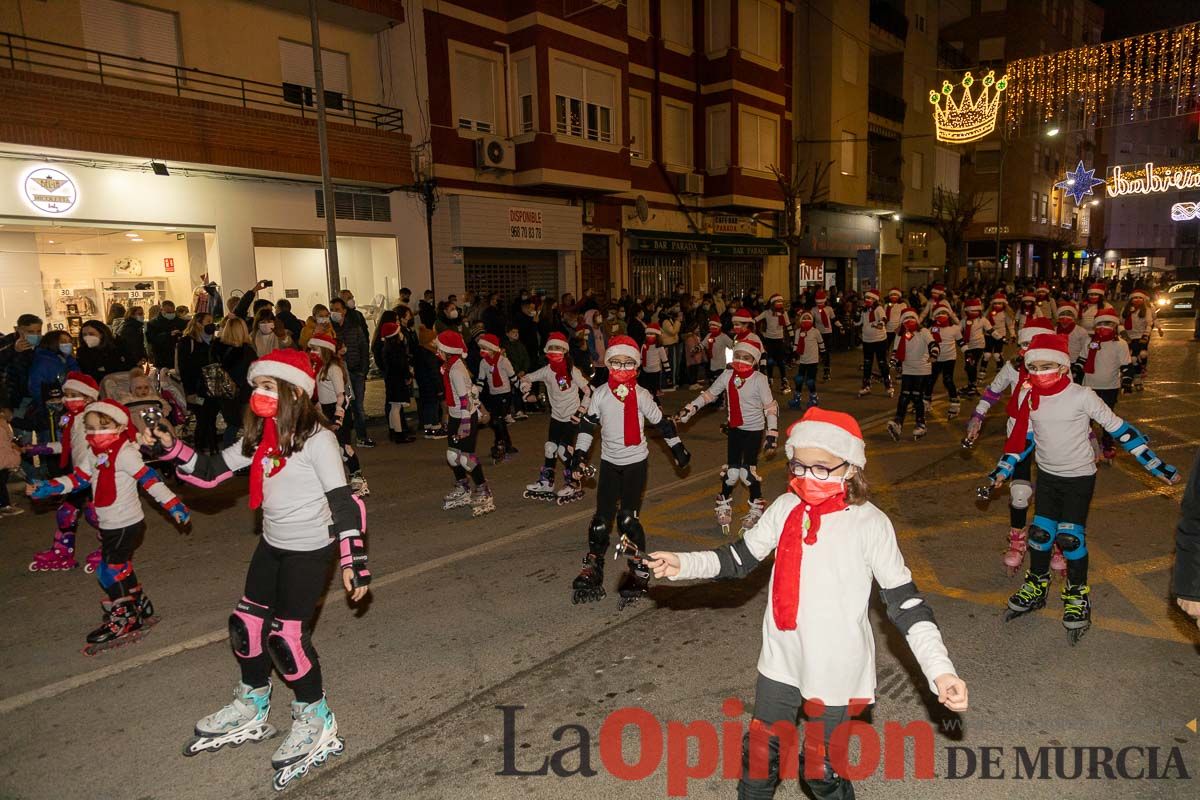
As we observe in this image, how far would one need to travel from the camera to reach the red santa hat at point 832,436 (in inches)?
116

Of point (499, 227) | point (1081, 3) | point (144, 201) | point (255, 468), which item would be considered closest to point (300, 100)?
point (144, 201)

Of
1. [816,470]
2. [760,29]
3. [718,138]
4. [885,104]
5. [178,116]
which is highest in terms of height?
[760,29]

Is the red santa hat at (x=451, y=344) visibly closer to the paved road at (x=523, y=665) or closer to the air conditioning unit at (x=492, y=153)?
the paved road at (x=523, y=665)

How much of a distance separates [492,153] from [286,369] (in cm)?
1601

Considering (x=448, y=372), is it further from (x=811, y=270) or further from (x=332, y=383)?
(x=811, y=270)

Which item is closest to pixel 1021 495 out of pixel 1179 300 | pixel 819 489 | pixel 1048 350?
pixel 1048 350

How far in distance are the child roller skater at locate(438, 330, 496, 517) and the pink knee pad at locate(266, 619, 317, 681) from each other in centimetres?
416

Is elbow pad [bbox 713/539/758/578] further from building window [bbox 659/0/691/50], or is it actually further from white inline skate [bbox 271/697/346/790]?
building window [bbox 659/0/691/50]

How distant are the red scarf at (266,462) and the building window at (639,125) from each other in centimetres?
2131

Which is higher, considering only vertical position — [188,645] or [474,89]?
[474,89]

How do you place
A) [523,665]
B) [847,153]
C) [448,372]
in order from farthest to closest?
[847,153] < [448,372] < [523,665]

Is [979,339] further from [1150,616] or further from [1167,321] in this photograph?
[1167,321]

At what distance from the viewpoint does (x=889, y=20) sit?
34469mm

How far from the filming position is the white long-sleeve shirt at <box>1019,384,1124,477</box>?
500cm
